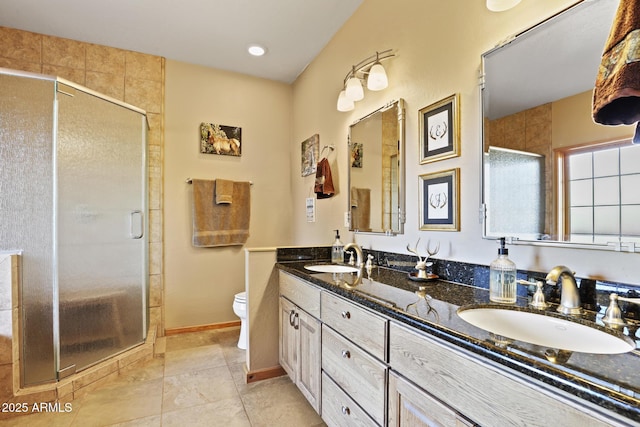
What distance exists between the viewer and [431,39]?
1.59m

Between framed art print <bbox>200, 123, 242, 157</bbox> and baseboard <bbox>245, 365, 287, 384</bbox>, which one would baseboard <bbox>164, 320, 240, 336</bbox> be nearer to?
baseboard <bbox>245, 365, 287, 384</bbox>

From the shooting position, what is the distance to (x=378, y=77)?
184cm

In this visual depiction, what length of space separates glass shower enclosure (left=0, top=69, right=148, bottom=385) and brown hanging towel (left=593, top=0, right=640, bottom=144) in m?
2.71

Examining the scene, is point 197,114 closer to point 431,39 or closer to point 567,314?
point 431,39

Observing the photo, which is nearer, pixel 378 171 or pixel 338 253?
pixel 378 171

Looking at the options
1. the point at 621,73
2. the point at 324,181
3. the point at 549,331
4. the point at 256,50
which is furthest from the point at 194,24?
the point at 549,331

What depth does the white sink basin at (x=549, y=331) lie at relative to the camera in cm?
75

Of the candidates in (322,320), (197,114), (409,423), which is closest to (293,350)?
(322,320)

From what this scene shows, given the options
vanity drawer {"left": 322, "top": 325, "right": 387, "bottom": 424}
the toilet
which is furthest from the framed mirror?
the toilet

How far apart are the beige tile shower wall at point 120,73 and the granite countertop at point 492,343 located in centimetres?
210

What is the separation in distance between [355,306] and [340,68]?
1958 mm

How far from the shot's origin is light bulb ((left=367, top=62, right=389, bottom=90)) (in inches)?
72.2

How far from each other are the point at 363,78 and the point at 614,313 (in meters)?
1.86

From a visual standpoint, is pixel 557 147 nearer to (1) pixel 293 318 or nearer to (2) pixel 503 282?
(2) pixel 503 282
